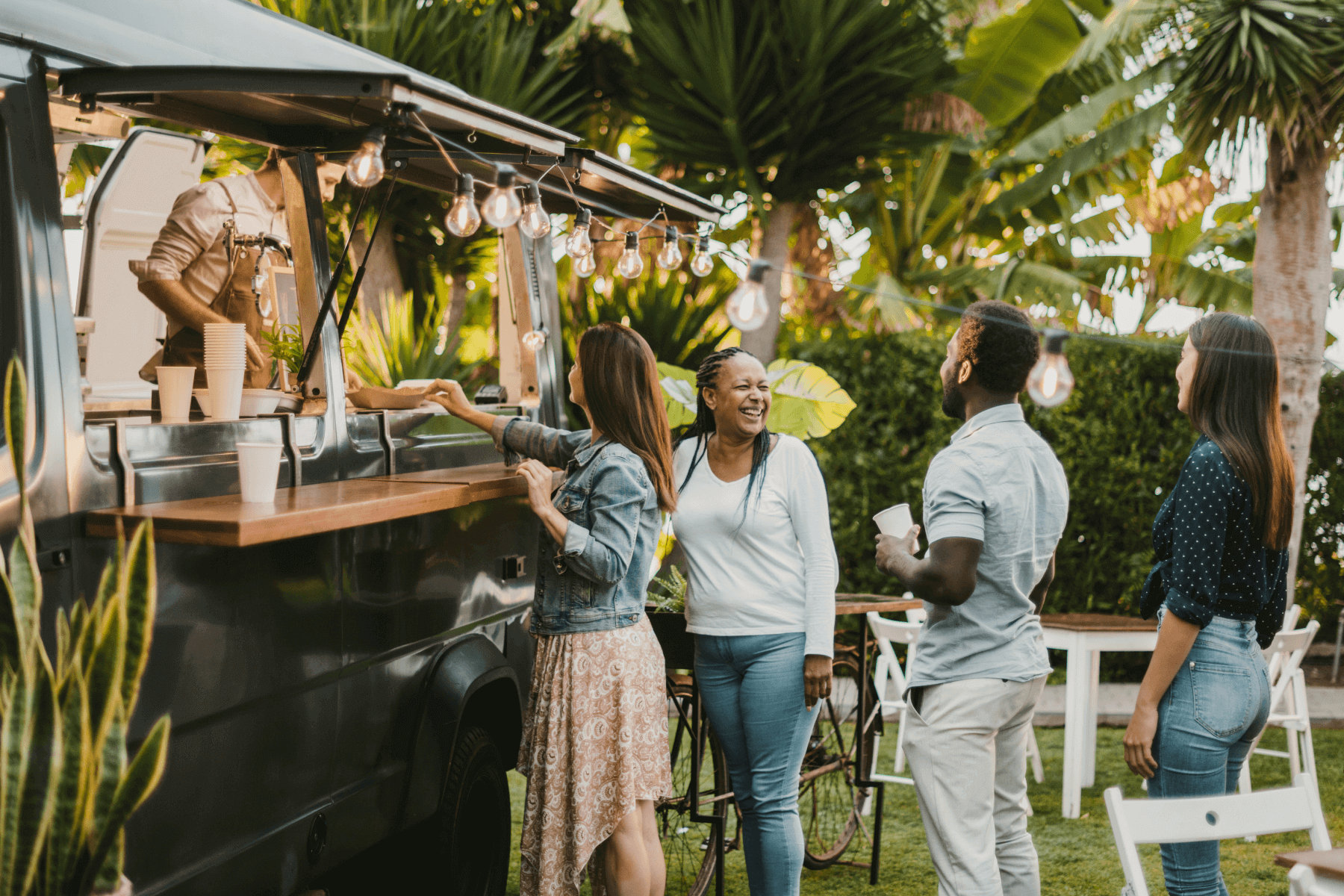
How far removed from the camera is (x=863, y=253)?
13.4 meters

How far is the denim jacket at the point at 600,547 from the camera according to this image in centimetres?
322

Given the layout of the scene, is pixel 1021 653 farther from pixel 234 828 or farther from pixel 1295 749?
pixel 1295 749

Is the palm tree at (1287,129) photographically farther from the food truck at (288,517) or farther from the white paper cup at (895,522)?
the white paper cup at (895,522)

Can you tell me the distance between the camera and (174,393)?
284 cm

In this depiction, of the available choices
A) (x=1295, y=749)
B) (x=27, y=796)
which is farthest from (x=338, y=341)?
(x=1295, y=749)

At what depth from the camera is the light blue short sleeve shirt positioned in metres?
2.86

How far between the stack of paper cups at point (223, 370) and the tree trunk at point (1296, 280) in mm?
6989

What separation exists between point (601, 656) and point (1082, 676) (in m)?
3.39

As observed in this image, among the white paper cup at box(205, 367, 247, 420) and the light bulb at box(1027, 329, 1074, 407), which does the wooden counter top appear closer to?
the white paper cup at box(205, 367, 247, 420)

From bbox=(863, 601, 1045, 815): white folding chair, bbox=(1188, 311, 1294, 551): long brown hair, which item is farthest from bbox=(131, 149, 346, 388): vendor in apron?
bbox=(863, 601, 1045, 815): white folding chair

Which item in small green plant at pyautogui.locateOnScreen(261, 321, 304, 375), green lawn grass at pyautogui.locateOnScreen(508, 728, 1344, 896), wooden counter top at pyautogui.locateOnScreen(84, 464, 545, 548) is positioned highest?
small green plant at pyautogui.locateOnScreen(261, 321, 304, 375)

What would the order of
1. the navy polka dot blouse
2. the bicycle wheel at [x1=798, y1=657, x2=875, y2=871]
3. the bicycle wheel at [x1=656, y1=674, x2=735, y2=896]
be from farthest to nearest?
the bicycle wheel at [x1=798, y1=657, x2=875, y2=871] → the bicycle wheel at [x1=656, y1=674, x2=735, y2=896] → the navy polka dot blouse

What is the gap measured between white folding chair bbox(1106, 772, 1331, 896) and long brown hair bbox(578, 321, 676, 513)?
58.5 inches

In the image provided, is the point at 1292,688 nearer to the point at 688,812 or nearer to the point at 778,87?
the point at 688,812
